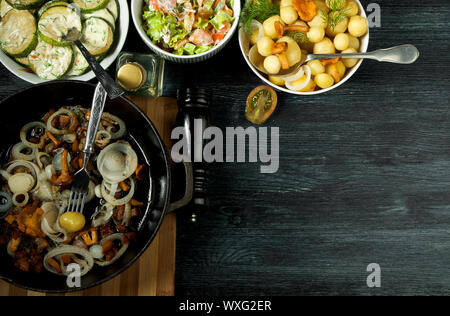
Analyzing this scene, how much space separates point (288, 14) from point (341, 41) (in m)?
0.18

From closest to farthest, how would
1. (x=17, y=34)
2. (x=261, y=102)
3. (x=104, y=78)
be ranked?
(x=104, y=78), (x=17, y=34), (x=261, y=102)

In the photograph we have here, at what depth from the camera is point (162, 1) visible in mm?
1338

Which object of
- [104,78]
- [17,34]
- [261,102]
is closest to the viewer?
[104,78]

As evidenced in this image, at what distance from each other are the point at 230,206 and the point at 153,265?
31 cm

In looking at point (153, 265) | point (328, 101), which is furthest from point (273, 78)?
point (153, 265)

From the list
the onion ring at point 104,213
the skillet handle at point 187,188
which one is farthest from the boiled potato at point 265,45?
the onion ring at point 104,213

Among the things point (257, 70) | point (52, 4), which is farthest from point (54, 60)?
point (257, 70)

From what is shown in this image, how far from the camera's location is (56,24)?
131 centimetres

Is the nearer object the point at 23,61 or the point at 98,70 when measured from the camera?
the point at 98,70

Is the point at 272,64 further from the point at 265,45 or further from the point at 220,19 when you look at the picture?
the point at 220,19

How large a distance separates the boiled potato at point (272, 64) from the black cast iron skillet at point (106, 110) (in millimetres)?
403

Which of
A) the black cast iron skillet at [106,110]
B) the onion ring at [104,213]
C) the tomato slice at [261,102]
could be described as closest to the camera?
the black cast iron skillet at [106,110]

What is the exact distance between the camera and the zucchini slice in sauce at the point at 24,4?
1.32 m

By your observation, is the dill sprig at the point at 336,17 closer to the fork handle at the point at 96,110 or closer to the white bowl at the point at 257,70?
the white bowl at the point at 257,70
